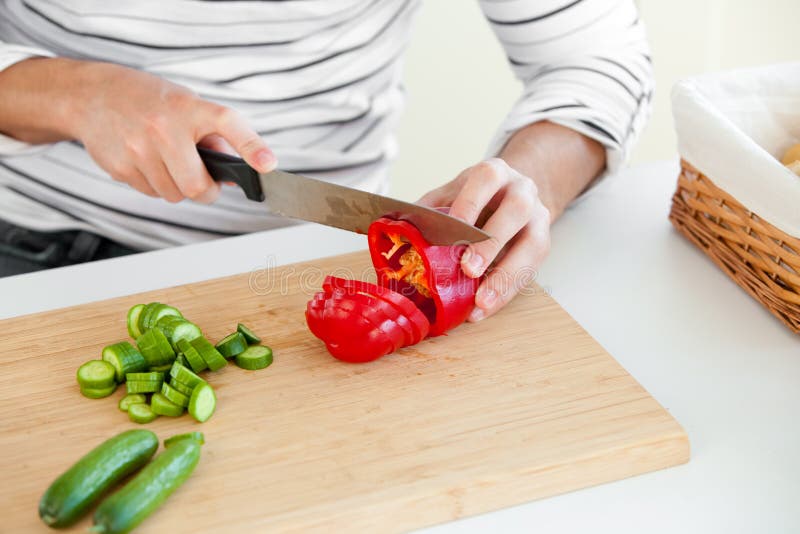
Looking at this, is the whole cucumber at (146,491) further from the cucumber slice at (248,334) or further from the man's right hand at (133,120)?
the man's right hand at (133,120)

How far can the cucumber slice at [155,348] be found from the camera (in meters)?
1.31

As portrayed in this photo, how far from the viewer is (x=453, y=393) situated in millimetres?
1259

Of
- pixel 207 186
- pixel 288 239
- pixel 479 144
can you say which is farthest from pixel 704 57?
pixel 207 186

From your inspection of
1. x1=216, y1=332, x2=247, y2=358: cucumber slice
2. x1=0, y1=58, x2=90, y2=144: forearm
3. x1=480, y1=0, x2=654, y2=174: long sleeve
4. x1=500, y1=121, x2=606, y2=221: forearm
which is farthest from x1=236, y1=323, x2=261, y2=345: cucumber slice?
x1=480, y1=0, x2=654, y2=174: long sleeve

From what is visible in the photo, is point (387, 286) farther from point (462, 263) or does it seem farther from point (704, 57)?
point (704, 57)

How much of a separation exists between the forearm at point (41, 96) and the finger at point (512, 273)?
0.75 m

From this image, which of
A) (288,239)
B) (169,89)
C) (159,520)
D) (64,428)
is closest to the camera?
(159,520)

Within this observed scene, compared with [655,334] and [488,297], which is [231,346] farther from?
[655,334]

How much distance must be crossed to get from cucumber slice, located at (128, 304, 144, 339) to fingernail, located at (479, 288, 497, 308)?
52cm

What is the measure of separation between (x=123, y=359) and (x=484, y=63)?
2.50 meters

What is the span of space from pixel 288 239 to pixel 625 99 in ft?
2.38

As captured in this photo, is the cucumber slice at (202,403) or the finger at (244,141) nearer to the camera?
the cucumber slice at (202,403)

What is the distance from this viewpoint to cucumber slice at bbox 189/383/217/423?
3.97ft

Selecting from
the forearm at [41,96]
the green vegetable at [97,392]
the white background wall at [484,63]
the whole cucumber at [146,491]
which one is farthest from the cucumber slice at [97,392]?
the white background wall at [484,63]
